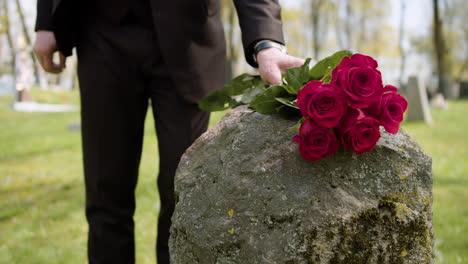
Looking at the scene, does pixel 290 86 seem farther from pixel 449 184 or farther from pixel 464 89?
pixel 464 89

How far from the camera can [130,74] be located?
2031 mm

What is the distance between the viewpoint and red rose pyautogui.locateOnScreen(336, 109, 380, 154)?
1.34m

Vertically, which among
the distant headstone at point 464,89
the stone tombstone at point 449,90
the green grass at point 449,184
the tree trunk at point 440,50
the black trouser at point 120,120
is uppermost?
the black trouser at point 120,120

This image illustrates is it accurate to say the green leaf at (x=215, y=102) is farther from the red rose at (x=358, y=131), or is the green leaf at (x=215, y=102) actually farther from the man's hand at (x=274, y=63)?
the red rose at (x=358, y=131)

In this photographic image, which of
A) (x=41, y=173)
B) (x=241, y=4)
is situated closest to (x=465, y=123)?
(x=41, y=173)

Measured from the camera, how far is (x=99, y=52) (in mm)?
2020

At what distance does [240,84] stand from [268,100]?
345 millimetres

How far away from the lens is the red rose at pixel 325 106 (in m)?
1.33

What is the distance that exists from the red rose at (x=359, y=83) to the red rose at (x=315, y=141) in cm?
13

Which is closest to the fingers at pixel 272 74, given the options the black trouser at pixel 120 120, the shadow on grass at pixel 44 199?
the black trouser at pixel 120 120

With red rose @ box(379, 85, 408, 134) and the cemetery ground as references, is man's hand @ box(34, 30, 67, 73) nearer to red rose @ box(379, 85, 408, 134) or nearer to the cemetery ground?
red rose @ box(379, 85, 408, 134)

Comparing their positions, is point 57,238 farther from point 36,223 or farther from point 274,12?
point 274,12

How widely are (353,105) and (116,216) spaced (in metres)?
1.36

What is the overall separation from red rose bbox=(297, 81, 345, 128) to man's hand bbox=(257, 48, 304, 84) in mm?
367
